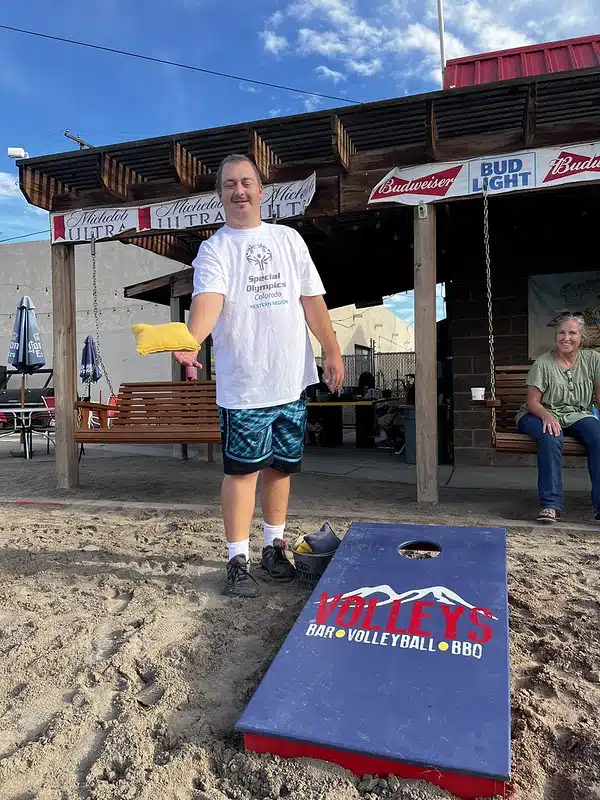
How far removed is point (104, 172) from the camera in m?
5.08

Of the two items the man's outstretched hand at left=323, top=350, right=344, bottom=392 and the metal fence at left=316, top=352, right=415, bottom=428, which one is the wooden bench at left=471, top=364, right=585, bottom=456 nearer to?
the man's outstretched hand at left=323, top=350, right=344, bottom=392

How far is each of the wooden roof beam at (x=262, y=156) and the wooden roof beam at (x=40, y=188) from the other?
1.98m

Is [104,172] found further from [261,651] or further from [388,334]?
[388,334]

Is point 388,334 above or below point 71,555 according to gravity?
above

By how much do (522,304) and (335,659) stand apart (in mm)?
6292

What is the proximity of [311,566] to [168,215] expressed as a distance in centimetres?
382

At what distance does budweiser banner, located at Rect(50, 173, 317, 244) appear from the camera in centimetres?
480

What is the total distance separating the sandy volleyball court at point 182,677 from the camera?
1.30 meters

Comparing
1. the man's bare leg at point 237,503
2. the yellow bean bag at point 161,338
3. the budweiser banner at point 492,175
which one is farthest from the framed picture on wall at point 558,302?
the yellow bean bag at point 161,338

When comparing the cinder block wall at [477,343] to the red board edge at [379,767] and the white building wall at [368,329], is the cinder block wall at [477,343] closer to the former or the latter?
the red board edge at [379,767]

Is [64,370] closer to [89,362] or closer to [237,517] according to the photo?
[237,517]

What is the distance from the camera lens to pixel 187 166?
16.3ft

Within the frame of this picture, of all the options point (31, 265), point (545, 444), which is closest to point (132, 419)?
point (545, 444)

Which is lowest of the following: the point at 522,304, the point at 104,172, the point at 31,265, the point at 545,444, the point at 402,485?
the point at 402,485
